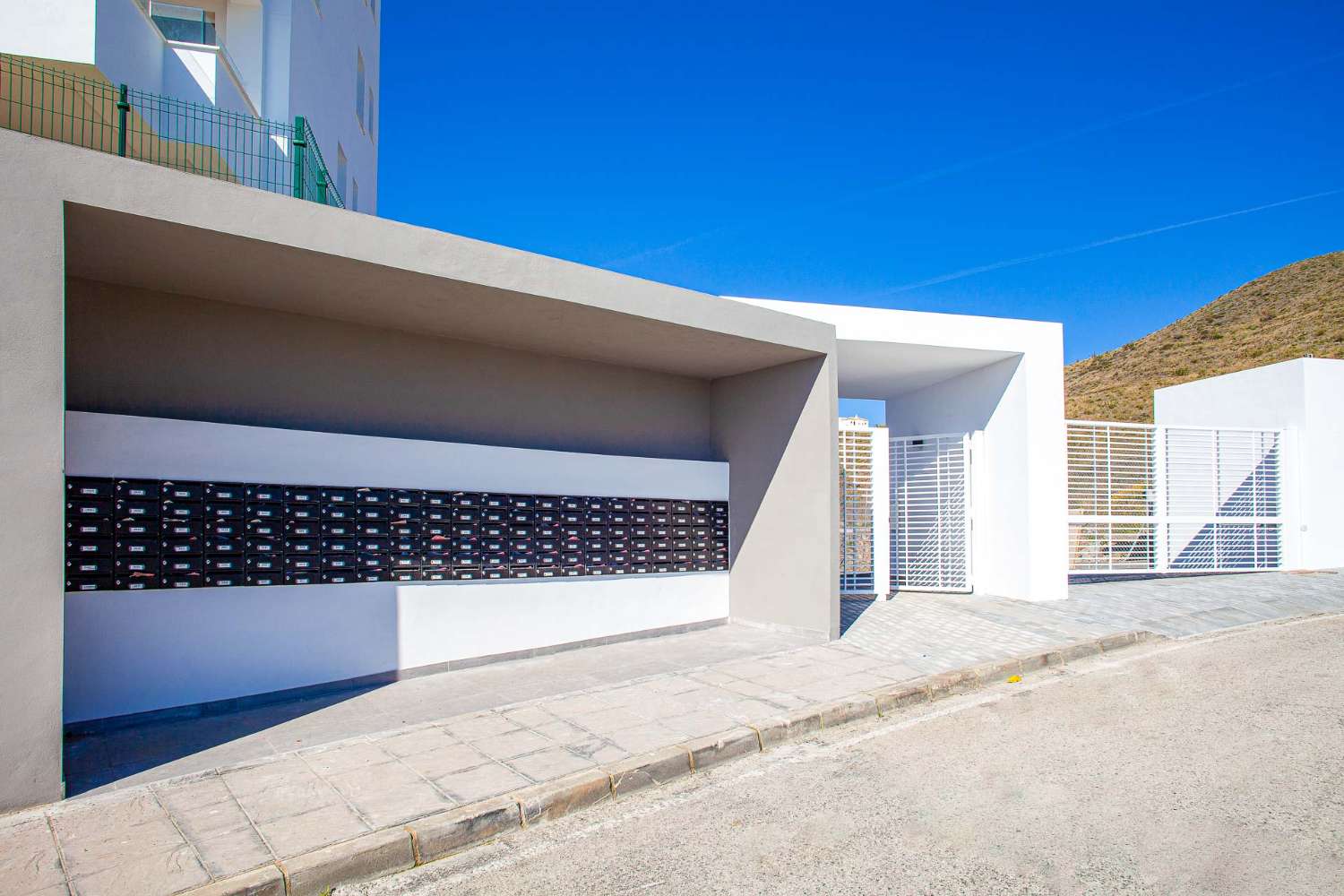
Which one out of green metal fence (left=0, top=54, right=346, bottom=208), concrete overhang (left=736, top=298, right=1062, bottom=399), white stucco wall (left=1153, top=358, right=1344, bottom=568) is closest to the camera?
green metal fence (left=0, top=54, right=346, bottom=208)

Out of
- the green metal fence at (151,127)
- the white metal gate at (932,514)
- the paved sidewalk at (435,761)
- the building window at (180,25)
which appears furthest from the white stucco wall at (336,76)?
the white metal gate at (932,514)

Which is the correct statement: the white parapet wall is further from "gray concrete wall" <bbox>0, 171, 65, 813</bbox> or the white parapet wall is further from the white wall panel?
"gray concrete wall" <bbox>0, 171, 65, 813</bbox>

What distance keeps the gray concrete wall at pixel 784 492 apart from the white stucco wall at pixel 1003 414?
1410mm

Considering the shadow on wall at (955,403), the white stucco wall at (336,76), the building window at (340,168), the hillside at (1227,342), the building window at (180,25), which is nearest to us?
the building window at (180,25)

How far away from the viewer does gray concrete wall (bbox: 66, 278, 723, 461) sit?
20.0 ft

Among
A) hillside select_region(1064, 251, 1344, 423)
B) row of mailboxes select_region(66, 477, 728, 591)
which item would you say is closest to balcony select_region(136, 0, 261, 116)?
row of mailboxes select_region(66, 477, 728, 591)

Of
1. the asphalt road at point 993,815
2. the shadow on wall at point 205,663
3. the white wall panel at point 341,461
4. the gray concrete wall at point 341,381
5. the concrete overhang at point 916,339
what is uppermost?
the concrete overhang at point 916,339

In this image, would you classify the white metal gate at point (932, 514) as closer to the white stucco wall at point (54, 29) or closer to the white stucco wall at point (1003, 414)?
the white stucco wall at point (1003, 414)

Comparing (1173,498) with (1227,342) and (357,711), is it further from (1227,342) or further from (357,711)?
(1227,342)

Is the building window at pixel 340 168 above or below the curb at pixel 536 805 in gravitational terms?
above

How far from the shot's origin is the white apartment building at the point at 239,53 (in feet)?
28.4

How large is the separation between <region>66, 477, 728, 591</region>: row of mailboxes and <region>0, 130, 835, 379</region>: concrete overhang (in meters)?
1.57

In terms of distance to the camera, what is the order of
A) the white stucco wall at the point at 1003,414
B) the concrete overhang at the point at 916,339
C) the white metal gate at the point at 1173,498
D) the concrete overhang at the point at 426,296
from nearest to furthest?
1. the concrete overhang at the point at 426,296
2. the concrete overhang at the point at 916,339
3. the white stucco wall at the point at 1003,414
4. the white metal gate at the point at 1173,498

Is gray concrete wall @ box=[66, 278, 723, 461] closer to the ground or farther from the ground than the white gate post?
farther from the ground
